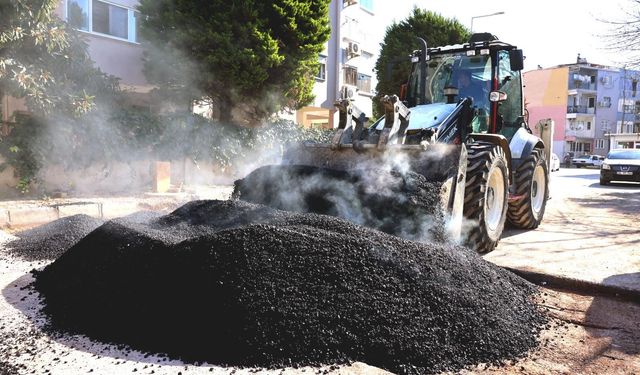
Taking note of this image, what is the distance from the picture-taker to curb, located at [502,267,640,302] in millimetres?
4094

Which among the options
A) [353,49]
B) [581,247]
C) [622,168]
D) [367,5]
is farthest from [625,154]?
[581,247]

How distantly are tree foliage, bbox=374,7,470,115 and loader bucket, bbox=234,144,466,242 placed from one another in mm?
15873

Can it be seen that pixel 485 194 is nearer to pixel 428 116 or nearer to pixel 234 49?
pixel 428 116

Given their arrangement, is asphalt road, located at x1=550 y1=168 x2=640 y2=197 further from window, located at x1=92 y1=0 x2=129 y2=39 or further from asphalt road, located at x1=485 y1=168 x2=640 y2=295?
window, located at x1=92 y1=0 x2=129 y2=39

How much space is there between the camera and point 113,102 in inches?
392

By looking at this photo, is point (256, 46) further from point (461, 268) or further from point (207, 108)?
point (461, 268)

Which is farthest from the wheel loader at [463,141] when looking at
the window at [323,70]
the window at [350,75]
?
the window at [350,75]

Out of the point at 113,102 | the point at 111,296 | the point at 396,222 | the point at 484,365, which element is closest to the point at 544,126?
the point at 396,222

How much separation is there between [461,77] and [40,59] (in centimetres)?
716

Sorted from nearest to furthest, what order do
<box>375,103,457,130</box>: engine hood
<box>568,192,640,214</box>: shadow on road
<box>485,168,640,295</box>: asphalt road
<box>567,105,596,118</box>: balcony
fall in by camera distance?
<box>485,168,640,295</box>: asphalt road → <box>375,103,457,130</box>: engine hood → <box>568,192,640,214</box>: shadow on road → <box>567,105,596,118</box>: balcony

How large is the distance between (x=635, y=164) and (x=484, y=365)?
17.7 m

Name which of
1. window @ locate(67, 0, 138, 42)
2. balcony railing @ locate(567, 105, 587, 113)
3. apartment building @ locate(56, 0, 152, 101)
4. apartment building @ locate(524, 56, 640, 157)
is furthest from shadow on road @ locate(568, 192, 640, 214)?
balcony railing @ locate(567, 105, 587, 113)

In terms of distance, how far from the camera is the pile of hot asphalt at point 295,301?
9.24 ft

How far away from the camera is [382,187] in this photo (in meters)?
4.84
